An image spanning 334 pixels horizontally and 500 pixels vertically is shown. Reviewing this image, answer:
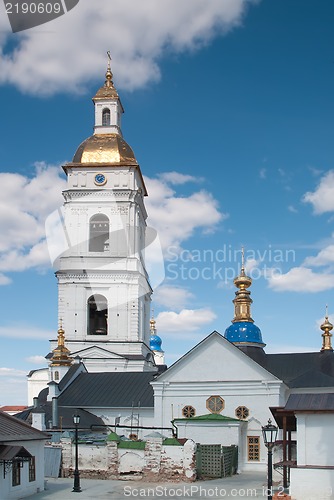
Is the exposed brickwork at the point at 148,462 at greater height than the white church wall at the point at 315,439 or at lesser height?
lesser

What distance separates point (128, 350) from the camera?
4631 cm

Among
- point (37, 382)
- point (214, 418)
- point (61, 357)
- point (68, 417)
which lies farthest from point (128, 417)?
point (37, 382)

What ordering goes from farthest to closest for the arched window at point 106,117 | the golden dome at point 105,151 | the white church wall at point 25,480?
the arched window at point 106,117
the golden dome at point 105,151
the white church wall at point 25,480

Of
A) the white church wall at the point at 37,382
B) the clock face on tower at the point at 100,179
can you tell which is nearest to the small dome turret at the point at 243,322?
the clock face on tower at the point at 100,179

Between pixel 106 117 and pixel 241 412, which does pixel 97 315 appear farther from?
pixel 241 412

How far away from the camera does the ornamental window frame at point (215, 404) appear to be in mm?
35344

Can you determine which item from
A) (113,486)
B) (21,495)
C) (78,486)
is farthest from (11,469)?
(113,486)

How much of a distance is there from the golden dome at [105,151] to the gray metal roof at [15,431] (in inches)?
1027

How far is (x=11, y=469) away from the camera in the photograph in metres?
22.4

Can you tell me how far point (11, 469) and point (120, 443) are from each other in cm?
709

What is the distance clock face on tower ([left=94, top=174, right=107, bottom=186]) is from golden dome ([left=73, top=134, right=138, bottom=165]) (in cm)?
89

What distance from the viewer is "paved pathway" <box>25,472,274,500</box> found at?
76.4ft

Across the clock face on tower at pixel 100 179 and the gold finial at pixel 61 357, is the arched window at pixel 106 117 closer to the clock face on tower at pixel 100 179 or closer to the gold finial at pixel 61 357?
the clock face on tower at pixel 100 179

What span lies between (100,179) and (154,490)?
1061 inches
